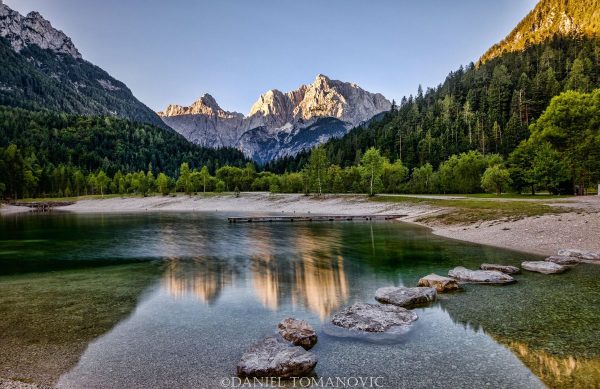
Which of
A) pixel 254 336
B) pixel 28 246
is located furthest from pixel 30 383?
pixel 28 246

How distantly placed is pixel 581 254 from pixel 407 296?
18086 mm

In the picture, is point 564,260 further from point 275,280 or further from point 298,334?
point 298,334

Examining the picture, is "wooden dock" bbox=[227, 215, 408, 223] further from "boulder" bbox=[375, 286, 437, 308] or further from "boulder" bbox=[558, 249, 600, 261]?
"boulder" bbox=[375, 286, 437, 308]

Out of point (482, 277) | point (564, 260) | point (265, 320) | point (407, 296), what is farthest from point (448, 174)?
point (265, 320)

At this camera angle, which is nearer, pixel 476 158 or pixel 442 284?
pixel 442 284

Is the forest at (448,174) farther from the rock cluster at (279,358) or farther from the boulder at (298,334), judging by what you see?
the rock cluster at (279,358)

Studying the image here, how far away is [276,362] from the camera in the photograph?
11297 millimetres

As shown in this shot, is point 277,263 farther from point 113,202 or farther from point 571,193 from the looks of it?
point 113,202

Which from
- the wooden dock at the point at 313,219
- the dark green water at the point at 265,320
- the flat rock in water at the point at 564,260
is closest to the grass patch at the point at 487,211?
the wooden dock at the point at 313,219

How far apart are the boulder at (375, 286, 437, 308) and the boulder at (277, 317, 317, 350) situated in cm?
619

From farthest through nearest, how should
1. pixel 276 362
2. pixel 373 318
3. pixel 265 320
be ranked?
pixel 265 320
pixel 373 318
pixel 276 362

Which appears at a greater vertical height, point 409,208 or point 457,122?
point 457,122

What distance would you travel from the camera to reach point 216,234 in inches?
2181

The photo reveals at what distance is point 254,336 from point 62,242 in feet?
148
